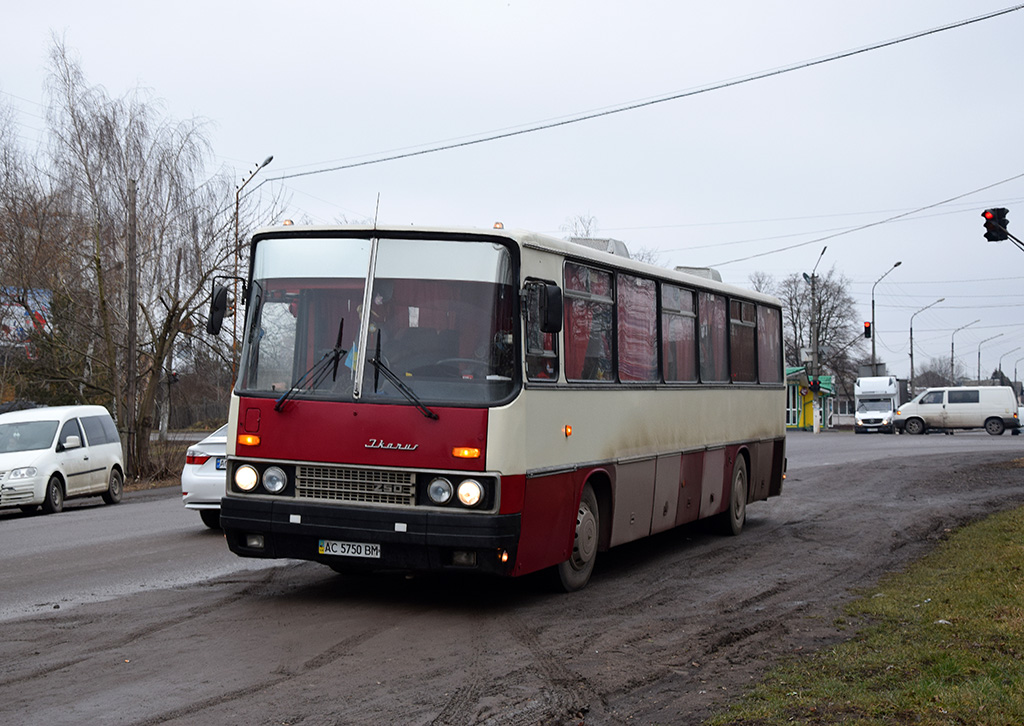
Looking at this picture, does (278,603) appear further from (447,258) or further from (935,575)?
(935,575)

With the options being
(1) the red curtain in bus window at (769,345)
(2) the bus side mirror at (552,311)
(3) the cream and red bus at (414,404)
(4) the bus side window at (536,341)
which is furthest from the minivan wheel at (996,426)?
(2) the bus side mirror at (552,311)

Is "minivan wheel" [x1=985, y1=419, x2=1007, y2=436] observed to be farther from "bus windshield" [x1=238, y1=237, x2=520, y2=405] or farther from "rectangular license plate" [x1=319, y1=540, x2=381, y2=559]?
"rectangular license plate" [x1=319, y1=540, x2=381, y2=559]

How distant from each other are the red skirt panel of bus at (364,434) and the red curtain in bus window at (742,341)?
7093 mm

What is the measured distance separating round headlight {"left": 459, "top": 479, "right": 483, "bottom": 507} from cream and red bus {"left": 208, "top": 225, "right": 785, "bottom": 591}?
15mm

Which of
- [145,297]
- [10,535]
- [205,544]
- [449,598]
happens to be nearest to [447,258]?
[449,598]

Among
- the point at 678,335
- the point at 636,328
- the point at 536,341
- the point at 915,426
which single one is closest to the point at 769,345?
the point at 678,335

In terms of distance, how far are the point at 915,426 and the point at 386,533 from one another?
51947 mm

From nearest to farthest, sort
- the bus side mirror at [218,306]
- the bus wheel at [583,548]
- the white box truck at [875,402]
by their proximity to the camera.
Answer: the bus side mirror at [218,306] < the bus wheel at [583,548] < the white box truck at [875,402]

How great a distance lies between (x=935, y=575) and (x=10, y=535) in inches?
466

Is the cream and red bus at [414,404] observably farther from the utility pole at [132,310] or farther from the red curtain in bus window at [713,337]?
the utility pole at [132,310]

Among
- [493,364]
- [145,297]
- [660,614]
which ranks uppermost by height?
[145,297]

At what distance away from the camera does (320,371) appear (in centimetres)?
932

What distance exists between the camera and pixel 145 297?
33.9 m

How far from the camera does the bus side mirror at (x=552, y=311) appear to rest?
30.0ft
